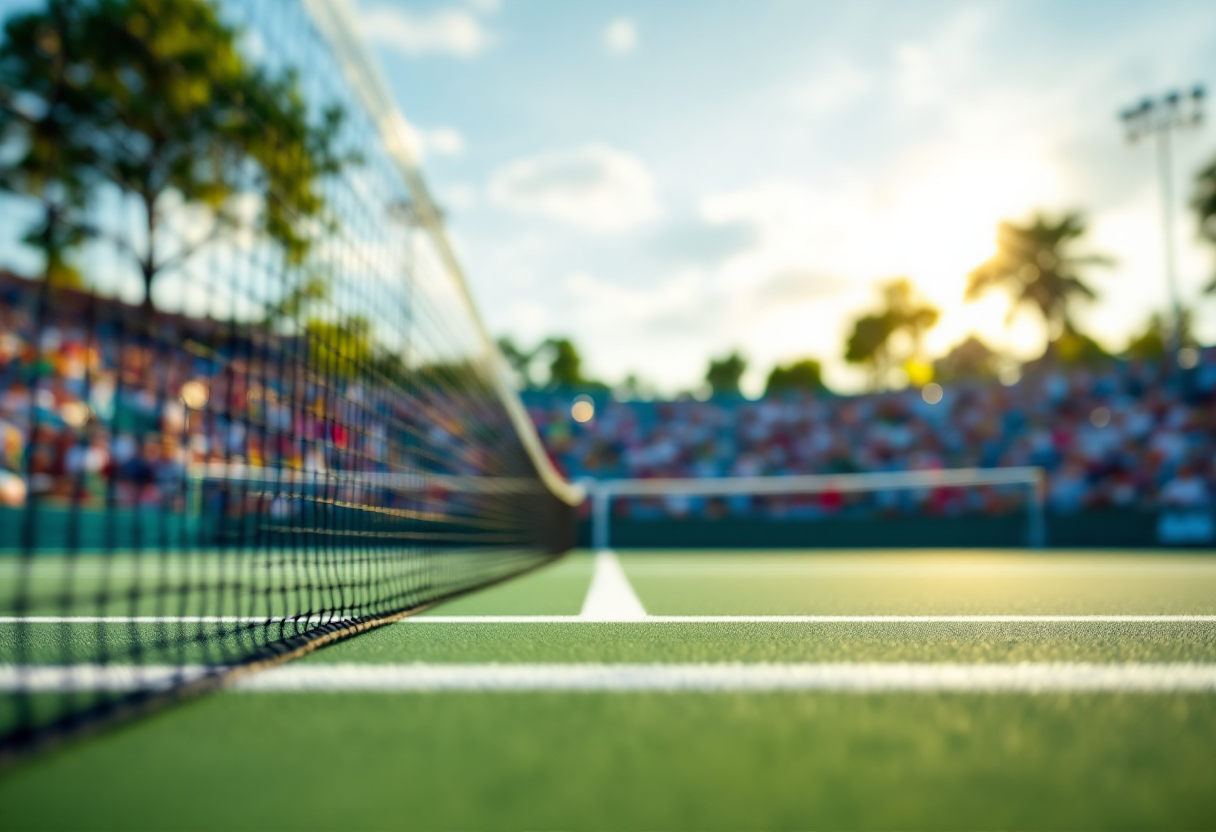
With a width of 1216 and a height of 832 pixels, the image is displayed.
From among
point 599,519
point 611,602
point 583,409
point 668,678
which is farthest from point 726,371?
point 668,678

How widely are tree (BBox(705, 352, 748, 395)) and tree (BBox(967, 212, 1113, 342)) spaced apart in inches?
933

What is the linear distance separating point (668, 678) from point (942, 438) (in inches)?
664

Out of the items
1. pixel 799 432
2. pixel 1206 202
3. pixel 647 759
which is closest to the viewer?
pixel 647 759

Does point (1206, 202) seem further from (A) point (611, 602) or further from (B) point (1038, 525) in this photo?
(A) point (611, 602)

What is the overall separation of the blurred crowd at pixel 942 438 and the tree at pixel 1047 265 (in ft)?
84.6

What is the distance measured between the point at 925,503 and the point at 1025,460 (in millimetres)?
2423

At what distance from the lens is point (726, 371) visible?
207ft

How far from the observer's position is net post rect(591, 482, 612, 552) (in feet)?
38.2

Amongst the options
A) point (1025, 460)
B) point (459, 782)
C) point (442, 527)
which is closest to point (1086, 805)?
point (459, 782)

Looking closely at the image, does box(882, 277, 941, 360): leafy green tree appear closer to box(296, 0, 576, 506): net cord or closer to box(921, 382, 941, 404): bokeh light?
box(921, 382, 941, 404): bokeh light

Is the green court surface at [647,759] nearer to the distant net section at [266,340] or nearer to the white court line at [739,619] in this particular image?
Answer: the distant net section at [266,340]

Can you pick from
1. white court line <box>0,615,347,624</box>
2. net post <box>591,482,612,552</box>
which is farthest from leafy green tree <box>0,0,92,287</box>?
net post <box>591,482,612,552</box>

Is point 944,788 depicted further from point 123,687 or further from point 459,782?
point 123,687

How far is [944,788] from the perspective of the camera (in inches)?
41.2
